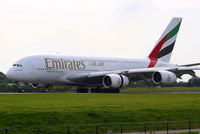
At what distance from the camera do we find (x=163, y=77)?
73.9 meters

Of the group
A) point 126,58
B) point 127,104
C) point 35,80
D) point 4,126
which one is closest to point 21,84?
point 35,80

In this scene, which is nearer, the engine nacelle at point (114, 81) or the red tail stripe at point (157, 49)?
the engine nacelle at point (114, 81)

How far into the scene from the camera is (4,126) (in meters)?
37.8

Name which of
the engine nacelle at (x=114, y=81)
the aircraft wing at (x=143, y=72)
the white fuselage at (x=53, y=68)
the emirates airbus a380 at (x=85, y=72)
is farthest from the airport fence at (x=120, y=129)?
the white fuselage at (x=53, y=68)

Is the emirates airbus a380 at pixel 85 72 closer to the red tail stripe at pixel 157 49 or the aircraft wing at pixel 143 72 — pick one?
the aircraft wing at pixel 143 72

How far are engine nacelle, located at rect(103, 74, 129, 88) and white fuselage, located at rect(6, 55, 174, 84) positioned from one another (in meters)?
4.30

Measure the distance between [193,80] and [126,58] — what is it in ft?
78.9

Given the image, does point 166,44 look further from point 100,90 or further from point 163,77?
point 163,77

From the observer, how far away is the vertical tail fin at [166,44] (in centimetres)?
8894

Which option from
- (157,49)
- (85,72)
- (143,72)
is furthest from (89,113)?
(157,49)

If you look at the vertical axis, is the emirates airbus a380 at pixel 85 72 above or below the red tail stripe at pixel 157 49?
below

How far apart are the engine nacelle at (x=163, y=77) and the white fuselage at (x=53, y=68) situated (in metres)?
9.27

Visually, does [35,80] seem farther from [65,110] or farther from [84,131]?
[84,131]

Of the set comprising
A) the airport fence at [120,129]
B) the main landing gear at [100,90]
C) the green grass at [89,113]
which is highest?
the main landing gear at [100,90]
